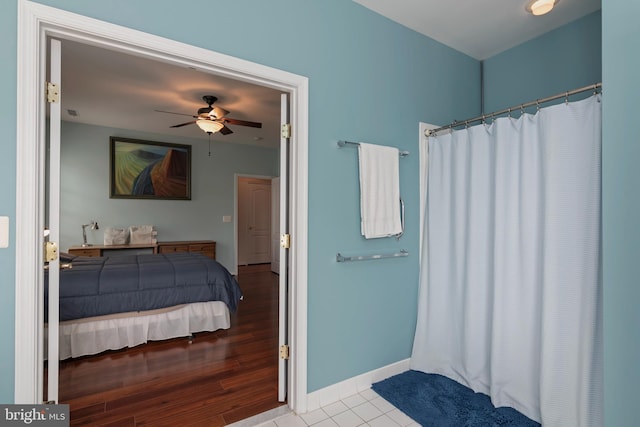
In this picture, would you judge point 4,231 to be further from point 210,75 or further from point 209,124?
point 209,124

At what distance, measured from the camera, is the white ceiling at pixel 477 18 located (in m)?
2.24

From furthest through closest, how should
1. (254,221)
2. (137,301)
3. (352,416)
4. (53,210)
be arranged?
(254,221)
(137,301)
(352,416)
(53,210)

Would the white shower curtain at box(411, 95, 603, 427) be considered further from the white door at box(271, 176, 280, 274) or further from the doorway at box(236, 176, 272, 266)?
the doorway at box(236, 176, 272, 266)

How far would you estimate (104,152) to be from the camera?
5.16 meters

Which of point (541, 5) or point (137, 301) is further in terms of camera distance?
point (137, 301)

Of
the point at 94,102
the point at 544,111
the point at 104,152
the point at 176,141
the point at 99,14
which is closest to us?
the point at 99,14

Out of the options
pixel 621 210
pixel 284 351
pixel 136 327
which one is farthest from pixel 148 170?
pixel 621 210

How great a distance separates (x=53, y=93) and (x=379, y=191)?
1.93 meters

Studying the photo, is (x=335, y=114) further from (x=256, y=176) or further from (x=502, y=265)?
(x=256, y=176)

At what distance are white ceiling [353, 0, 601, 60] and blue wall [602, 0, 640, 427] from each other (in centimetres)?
107

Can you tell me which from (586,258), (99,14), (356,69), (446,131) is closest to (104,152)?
(99,14)

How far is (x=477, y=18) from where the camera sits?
241cm

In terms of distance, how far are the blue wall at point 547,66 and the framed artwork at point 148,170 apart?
506 centimetres

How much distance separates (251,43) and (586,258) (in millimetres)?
2273
